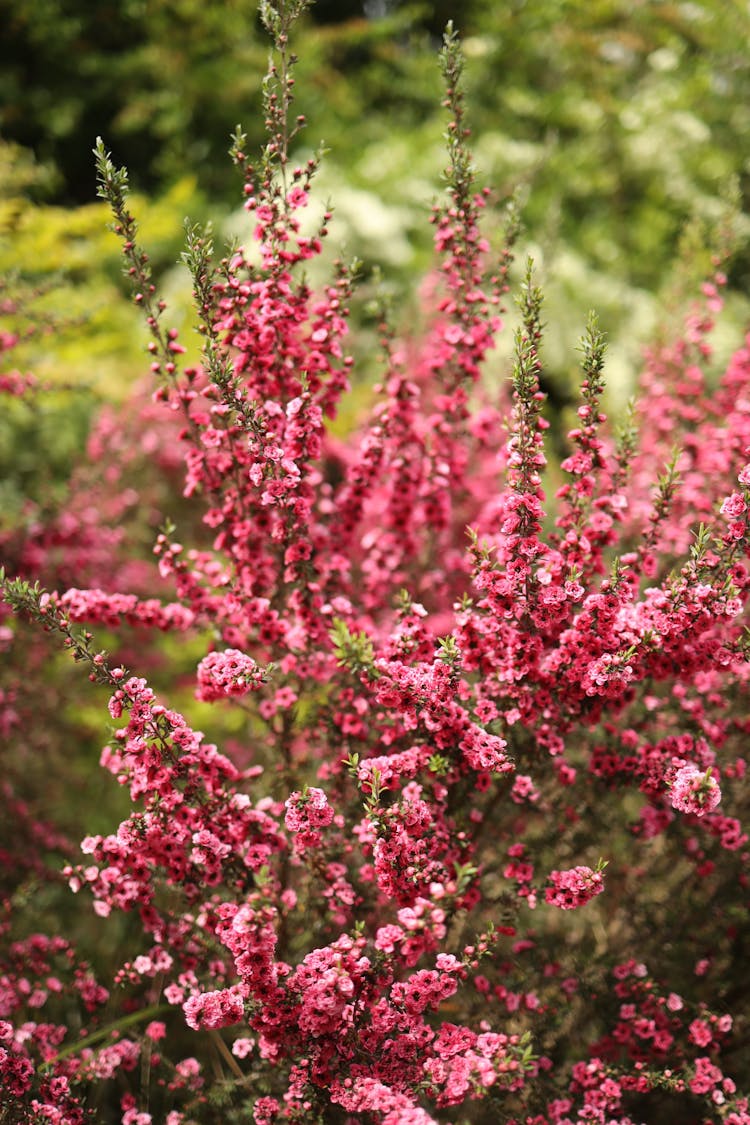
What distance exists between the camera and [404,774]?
2020 mm

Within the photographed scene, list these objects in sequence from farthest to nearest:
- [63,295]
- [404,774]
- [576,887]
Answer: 1. [63,295]
2. [404,774]
3. [576,887]

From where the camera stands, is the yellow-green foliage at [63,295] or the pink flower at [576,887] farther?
the yellow-green foliage at [63,295]

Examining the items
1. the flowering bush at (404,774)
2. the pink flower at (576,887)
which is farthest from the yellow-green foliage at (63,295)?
the pink flower at (576,887)

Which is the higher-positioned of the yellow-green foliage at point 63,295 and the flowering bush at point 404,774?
the yellow-green foliage at point 63,295

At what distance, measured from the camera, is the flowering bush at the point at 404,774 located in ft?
6.13

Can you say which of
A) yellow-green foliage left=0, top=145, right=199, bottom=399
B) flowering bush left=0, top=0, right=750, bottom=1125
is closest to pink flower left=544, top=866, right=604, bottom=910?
flowering bush left=0, top=0, right=750, bottom=1125

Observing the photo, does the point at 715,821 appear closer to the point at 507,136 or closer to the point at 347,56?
the point at 507,136

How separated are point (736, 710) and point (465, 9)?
11.9 m

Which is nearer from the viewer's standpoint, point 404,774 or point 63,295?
point 404,774

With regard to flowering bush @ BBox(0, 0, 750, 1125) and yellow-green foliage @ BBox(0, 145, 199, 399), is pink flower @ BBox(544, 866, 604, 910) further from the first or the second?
yellow-green foliage @ BBox(0, 145, 199, 399)

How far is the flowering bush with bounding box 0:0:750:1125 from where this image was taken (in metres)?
1.87

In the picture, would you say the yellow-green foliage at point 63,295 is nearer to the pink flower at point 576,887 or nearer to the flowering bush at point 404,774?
the flowering bush at point 404,774

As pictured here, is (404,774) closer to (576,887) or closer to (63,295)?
(576,887)

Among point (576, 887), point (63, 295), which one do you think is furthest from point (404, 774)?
point (63, 295)
